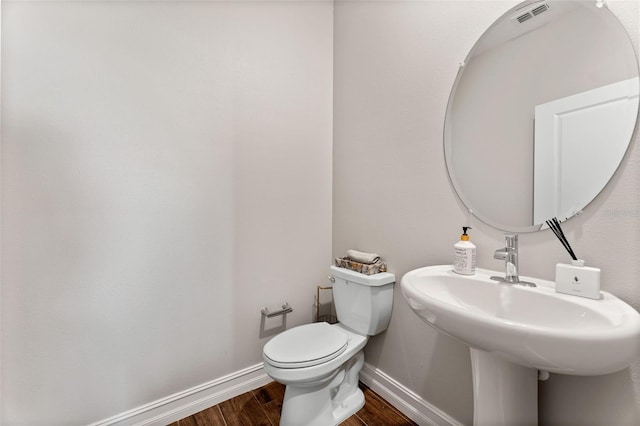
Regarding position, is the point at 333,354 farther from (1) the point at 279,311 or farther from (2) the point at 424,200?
(2) the point at 424,200

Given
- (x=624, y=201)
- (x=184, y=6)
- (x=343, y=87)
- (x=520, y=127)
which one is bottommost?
(x=624, y=201)

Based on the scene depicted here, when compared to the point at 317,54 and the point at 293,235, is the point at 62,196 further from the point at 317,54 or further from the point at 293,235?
the point at 317,54

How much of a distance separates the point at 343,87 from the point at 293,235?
100cm

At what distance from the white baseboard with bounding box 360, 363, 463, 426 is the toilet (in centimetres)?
12

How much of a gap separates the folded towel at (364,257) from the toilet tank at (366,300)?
8 cm

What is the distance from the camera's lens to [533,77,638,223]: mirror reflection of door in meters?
0.82

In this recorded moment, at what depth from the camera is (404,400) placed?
4.70 feet

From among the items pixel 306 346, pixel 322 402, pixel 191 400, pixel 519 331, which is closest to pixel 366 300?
pixel 306 346

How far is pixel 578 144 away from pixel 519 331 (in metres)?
0.67

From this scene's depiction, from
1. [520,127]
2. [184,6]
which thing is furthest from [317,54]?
[520,127]

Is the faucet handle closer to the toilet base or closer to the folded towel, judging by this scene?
the folded towel

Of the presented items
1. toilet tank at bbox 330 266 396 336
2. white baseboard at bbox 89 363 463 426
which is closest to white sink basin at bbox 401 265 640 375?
toilet tank at bbox 330 266 396 336

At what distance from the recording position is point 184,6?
1.38 metres

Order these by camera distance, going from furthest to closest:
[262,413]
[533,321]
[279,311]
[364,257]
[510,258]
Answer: [279,311]
[364,257]
[262,413]
[510,258]
[533,321]
